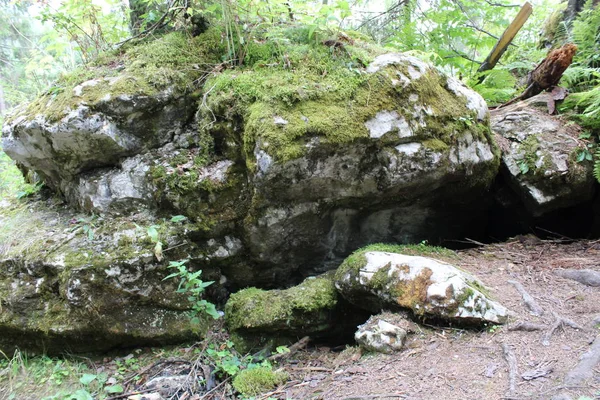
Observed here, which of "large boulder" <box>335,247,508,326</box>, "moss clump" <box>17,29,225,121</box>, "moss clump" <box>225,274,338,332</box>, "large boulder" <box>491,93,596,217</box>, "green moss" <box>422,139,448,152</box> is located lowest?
"moss clump" <box>225,274,338,332</box>

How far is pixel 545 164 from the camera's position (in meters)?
4.42

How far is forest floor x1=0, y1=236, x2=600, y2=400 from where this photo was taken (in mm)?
2371

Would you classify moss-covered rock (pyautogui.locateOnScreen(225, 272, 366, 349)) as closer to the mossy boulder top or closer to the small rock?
the mossy boulder top

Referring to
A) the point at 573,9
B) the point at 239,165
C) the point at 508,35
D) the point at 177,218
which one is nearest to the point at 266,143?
the point at 239,165

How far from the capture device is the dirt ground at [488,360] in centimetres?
237

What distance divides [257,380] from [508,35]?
658 cm

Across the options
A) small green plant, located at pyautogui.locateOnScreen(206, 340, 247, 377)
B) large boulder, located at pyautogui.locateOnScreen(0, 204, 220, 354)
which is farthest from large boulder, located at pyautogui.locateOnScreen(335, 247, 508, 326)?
large boulder, located at pyautogui.locateOnScreen(0, 204, 220, 354)

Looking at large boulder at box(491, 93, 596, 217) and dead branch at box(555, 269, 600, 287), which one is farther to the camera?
large boulder at box(491, 93, 596, 217)

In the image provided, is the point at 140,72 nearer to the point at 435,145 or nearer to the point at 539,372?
the point at 435,145

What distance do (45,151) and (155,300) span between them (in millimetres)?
2259

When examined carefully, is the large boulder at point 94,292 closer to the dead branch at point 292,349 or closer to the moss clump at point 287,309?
the moss clump at point 287,309

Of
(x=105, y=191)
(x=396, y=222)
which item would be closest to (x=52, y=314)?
(x=105, y=191)

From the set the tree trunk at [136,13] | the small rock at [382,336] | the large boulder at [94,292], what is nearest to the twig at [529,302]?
the small rock at [382,336]

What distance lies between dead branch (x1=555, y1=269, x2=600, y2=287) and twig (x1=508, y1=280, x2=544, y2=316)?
0.54 metres
